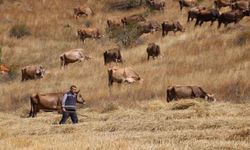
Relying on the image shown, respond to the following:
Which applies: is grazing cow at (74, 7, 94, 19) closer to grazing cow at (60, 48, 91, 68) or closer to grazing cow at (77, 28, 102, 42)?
grazing cow at (77, 28, 102, 42)

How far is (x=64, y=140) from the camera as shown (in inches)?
539

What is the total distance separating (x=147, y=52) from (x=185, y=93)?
10.6 m

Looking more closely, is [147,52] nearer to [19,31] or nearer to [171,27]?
[171,27]

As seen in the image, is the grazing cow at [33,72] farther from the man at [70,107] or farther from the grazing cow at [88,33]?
the man at [70,107]

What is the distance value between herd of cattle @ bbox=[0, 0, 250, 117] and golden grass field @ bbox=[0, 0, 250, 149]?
0.62 metres

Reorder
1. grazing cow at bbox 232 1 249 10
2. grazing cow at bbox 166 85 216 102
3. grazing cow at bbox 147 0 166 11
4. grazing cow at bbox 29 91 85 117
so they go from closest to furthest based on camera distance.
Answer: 1. grazing cow at bbox 166 85 216 102
2. grazing cow at bbox 29 91 85 117
3. grazing cow at bbox 232 1 249 10
4. grazing cow at bbox 147 0 166 11

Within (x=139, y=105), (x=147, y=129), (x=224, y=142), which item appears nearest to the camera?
(x=224, y=142)

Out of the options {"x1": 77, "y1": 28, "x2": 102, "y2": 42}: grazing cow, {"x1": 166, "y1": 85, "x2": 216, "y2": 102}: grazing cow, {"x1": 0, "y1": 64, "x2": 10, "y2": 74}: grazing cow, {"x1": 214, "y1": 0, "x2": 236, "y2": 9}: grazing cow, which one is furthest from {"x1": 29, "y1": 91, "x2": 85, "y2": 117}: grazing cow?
{"x1": 214, "y1": 0, "x2": 236, "y2": 9}: grazing cow

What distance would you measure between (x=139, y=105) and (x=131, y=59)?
12.1 meters

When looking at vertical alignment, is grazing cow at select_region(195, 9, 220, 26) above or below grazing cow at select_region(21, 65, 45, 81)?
above

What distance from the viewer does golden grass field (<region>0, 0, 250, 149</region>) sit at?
13.7 metres

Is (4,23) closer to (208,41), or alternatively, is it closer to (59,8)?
(59,8)

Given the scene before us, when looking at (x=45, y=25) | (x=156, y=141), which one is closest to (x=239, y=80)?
(x=156, y=141)

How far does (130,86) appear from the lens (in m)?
27.8
